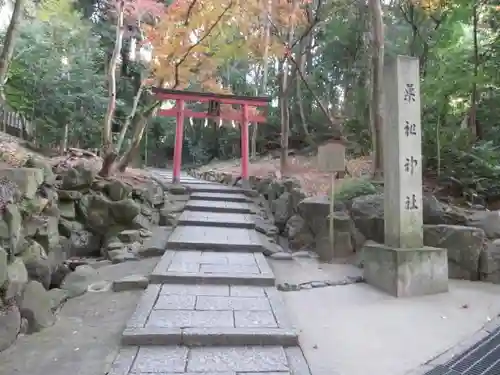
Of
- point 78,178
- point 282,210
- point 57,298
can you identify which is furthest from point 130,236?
point 282,210

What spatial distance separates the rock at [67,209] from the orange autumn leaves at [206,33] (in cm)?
391

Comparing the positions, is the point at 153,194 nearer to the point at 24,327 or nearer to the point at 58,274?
the point at 58,274

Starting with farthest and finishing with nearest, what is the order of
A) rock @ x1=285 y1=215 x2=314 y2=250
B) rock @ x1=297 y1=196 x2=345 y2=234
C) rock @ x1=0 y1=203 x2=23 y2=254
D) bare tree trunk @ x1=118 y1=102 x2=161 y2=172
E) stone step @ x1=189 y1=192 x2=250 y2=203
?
stone step @ x1=189 y1=192 x2=250 y2=203 → bare tree trunk @ x1=118 y1=102 x2=161 y2=172 → rock @ x1=285 y1=215 x2=314 y2=250 → rock @ x1=297 y1=196 x2=345 y2=234 → rock @ x1=0 y1=203 x2=23 y2=254

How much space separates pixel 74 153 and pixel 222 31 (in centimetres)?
501

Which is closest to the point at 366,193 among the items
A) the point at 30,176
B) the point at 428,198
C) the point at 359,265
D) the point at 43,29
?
the point at 428,198

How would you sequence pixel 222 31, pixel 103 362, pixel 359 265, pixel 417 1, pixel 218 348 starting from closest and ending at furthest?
pixel 103 362, pixel 218 348, pixel 359 265, pixel 417 1, pixel 222 31

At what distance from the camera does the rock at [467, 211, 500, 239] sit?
218 inches

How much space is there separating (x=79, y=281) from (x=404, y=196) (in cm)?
399

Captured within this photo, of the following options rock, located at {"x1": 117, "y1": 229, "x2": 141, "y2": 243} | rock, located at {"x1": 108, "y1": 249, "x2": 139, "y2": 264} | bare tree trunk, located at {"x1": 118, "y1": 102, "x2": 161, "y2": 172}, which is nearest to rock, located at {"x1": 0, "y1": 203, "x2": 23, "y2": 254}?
rock, located at {"x1": 108, "y1": 249, "x2": 139, "y2": 264}

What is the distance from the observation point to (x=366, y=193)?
670cm

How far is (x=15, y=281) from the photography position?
327 cm

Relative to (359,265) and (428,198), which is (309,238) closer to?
(359,265)

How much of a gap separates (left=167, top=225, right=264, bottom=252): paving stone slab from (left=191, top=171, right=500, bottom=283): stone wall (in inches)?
38.4

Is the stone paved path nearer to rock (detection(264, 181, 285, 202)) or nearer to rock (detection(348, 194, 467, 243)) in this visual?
rock (detection(348, 194, 467, 243))
